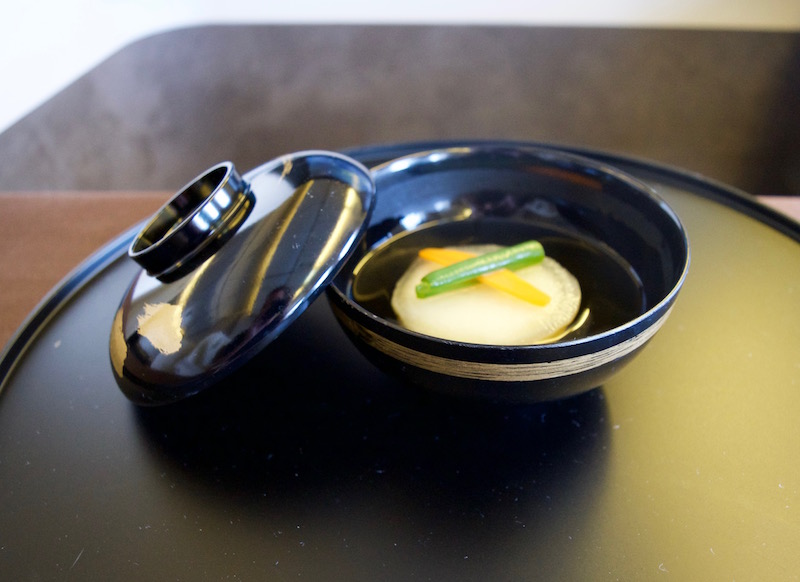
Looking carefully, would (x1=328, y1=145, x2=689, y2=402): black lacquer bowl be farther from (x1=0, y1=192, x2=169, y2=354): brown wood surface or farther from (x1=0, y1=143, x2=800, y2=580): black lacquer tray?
(x1=0, y1=192, x2=169, y2=354): brown wood surface

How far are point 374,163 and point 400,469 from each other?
18.8 inches

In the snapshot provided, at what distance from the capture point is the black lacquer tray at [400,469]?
1.31 feet

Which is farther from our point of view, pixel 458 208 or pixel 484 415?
pixel 458 208

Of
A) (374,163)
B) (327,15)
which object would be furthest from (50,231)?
(327,15)

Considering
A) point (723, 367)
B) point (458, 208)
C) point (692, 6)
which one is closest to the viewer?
point (723, 367)

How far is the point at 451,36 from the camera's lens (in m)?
1.45

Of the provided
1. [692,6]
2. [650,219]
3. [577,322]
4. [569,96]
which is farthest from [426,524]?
[692,6]

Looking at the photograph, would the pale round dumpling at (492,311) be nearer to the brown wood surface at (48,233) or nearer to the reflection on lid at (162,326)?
the reflection on lid at (162,326)

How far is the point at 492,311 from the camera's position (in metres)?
0.52

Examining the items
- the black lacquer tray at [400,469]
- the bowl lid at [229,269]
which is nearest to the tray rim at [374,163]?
the black lacquer tray at [400,469]

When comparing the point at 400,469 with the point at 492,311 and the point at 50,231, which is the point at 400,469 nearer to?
the point at 492,311

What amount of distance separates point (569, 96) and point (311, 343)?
1.11 meters

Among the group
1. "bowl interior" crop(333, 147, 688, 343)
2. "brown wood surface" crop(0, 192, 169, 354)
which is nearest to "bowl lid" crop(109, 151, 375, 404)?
"bowl interior" crop(333, 147, 688, 343)

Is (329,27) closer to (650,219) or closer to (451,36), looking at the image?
(451,36)
